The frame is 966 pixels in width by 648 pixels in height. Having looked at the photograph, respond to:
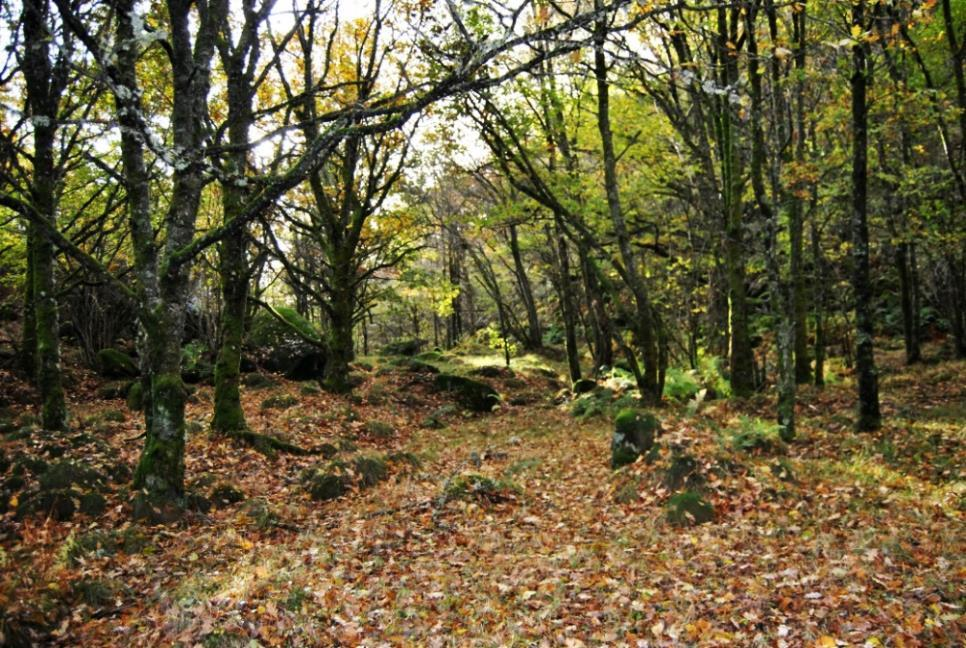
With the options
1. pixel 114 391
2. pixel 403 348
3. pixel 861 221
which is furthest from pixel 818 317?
pixel 403 348

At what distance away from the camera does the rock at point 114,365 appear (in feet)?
55.7

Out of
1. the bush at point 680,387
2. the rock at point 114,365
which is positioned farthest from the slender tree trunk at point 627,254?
the rock at point 114,365

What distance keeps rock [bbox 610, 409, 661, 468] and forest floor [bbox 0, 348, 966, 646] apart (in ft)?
0.91

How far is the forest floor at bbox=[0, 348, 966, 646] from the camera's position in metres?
4.84

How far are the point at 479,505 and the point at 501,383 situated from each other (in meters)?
12.9

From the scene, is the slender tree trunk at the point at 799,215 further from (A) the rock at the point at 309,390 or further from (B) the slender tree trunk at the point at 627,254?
(A) the rock at the point at 309,390

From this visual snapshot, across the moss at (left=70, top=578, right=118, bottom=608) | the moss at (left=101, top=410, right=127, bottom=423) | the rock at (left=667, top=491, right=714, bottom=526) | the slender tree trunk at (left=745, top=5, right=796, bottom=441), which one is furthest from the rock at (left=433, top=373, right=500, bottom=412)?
the moss at (left=70, top=578, right=118, bottom=608)

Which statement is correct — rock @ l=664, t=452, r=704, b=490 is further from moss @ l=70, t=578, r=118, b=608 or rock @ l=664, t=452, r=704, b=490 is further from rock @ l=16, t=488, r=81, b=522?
rock @ l=16, t=488, r=81, b=522

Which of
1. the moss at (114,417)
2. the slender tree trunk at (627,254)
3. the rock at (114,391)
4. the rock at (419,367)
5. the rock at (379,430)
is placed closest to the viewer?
the moss at (114,417)

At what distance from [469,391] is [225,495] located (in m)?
10.3

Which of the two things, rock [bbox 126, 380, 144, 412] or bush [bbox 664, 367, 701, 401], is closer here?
rock [bbox 126, 380, 144, 412]

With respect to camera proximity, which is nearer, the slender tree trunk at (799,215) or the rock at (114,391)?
the slender tree trunk at (799,215)

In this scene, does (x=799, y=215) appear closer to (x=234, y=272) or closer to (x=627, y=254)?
(x=627, y=254)

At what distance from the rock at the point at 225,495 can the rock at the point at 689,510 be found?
5572 millimetres
